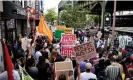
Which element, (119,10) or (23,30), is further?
(119,10)

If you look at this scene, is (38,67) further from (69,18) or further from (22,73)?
(69,18)

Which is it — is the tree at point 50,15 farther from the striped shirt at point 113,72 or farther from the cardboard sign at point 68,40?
the striped shirt at point 113,72

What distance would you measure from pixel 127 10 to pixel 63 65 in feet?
153

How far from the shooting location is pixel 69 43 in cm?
1406

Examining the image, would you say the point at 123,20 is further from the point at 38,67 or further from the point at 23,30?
→ the point at 38,67

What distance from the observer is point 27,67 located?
27.5 ft

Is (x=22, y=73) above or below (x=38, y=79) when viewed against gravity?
above

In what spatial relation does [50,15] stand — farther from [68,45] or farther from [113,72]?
[113,72]

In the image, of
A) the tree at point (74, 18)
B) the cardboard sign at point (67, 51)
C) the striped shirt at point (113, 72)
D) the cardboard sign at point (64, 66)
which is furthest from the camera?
the tree at point (74, 18)

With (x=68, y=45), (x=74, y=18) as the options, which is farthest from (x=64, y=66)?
(x=74, y=18)

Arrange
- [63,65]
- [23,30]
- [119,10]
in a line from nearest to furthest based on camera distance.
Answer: [63,65]
[23,30]
[119,10]

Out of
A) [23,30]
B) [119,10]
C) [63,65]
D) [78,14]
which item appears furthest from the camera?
[119,10]

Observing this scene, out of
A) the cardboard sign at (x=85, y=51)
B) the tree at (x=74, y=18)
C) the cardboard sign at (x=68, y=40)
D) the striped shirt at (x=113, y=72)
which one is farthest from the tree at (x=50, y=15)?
the striped shirt at (x=113, y=72)

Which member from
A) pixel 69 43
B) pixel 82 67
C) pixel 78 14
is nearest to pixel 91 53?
pixel 82 67
